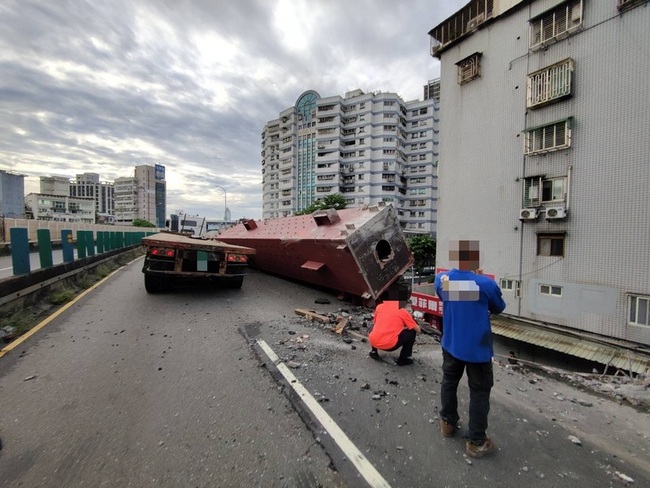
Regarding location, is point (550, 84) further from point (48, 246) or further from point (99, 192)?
point (99, 192)

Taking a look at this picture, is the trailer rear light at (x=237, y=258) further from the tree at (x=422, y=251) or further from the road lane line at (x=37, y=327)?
the tree at (x=422, y=251)

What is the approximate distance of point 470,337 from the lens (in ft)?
7.07

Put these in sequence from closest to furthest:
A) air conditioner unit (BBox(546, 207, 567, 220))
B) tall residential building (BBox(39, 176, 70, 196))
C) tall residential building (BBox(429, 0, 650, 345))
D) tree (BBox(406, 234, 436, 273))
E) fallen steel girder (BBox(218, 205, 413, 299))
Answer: fallen steel girder (BBox(218, 205, 413, 299)) < tall residential building (BBox(429, 0, 650, 345)) < air conditioner unit (BBox(546, 207, 567, 220)) < tree (BBox(406, 234, 436, 273)) < tall residential building (BBox(39, 176, 70, 196))

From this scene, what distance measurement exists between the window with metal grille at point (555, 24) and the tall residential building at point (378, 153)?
114 ft

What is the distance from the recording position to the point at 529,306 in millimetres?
12016

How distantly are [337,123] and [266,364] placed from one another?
169 feet

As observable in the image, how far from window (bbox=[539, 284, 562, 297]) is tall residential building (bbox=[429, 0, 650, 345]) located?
38mm

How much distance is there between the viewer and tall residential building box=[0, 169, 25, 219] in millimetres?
39803

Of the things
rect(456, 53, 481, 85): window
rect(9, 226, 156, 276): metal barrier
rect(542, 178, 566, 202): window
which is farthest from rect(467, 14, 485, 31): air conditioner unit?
rect(9, 226, 156, 276): metal barrier

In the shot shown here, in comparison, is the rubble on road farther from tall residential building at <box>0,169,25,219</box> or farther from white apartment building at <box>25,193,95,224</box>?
white apartment building at <box>25,193,95,224</box>

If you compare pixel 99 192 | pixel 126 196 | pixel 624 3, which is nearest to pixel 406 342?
pixel 624 3

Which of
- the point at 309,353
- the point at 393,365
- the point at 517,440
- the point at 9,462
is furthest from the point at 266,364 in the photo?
the point at 517,440

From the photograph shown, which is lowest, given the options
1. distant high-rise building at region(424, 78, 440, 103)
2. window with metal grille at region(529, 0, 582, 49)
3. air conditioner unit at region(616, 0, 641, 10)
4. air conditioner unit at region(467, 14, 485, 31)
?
air conditioner unit at region(616, 0, 641, 10)

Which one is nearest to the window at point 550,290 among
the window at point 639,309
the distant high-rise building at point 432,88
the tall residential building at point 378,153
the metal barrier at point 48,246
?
the window at point 639,309
